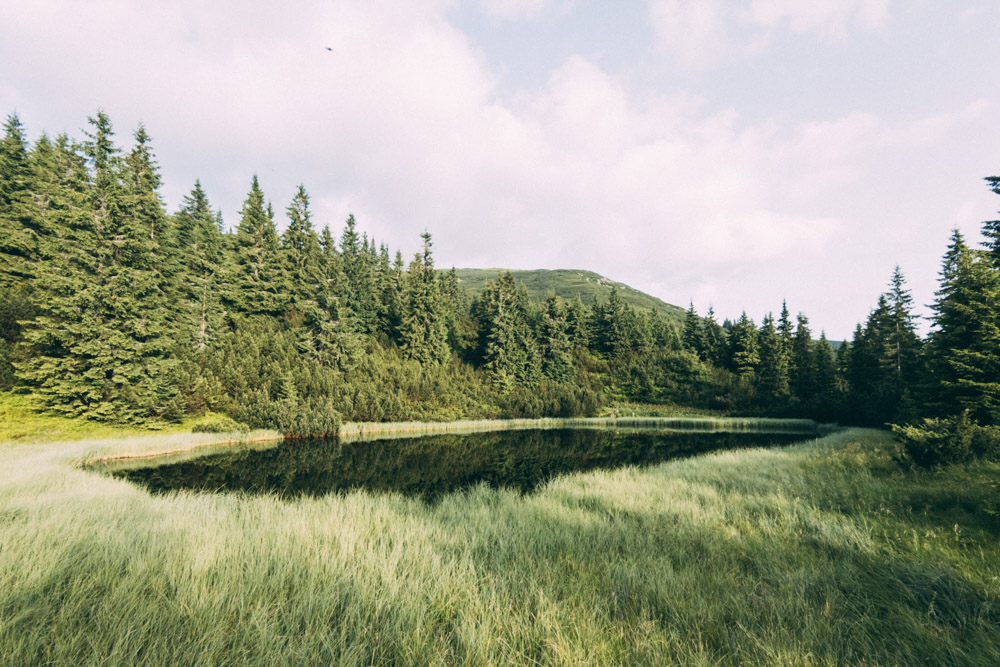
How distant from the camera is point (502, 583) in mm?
4828

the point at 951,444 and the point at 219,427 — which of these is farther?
the point at 219,427

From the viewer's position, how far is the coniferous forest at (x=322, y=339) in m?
23.2

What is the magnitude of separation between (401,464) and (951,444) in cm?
1975

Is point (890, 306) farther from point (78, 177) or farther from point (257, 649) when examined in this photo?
point (78, 177)

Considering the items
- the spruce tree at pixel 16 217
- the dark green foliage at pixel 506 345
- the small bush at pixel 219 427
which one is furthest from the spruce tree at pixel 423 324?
the spruce tree at pixel 16 217

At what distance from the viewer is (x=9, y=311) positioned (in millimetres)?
26266

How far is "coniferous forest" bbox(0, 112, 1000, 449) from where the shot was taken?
76.2ft

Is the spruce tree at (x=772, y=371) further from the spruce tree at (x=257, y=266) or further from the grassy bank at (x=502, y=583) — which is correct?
the spruce tree at (x=257, y=266)

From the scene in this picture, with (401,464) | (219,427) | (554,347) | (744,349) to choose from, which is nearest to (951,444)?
(401,464)

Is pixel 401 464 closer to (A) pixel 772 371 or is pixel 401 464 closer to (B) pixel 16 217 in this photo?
(B) pixel 16 217

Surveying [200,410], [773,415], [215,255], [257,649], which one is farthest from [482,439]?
[773,415]

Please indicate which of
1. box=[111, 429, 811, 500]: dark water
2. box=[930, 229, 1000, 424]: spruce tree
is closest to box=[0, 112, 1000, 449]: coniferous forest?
box=[930, 229, 1000, 424]: spruce tree

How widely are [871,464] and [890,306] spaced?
150 ft

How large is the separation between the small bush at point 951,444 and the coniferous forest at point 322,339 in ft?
0.66
